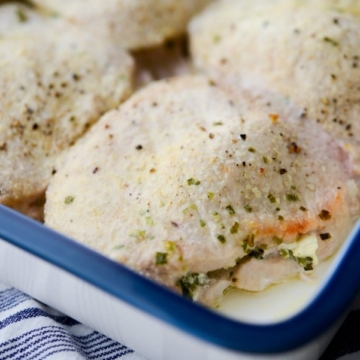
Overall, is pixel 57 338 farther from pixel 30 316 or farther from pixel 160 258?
pixel 160 258

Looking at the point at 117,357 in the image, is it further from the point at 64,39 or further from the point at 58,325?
the point at 64,39

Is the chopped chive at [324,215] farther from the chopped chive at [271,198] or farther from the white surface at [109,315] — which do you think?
the white surface at [109,315]

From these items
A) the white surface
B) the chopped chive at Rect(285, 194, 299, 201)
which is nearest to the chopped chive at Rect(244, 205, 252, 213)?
the chopped chive at Rect(285, 194, 299, 201)

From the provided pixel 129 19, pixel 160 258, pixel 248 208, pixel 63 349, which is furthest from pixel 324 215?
pixel 129 19

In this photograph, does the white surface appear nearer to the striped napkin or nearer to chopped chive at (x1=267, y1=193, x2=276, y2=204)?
the striped napkin

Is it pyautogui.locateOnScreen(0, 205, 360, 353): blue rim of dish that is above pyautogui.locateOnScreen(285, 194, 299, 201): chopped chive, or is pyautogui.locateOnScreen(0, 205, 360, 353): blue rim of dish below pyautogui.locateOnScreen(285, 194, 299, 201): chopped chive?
below

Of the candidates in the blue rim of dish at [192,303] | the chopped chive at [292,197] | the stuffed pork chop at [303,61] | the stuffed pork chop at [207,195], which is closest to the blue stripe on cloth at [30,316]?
the stuffed pork chop at [207,195]

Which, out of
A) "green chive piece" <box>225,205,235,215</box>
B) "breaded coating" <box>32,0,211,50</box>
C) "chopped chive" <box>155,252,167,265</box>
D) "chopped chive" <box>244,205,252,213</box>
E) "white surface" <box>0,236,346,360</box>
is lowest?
"white surface" <box>0,236,346,360</box>
